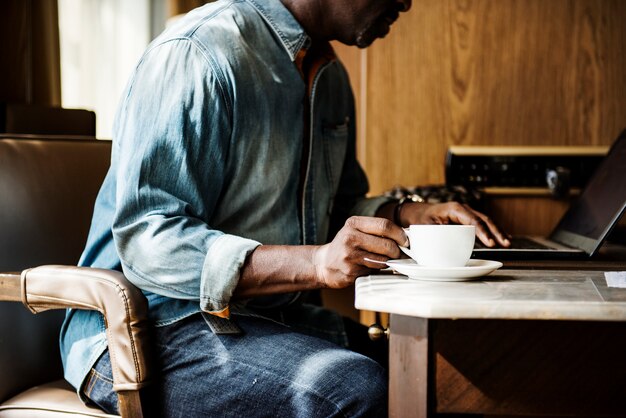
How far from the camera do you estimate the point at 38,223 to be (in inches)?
51.3

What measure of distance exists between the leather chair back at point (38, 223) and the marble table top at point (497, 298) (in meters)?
0.65

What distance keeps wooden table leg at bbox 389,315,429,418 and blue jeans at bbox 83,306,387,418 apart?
0.75ft

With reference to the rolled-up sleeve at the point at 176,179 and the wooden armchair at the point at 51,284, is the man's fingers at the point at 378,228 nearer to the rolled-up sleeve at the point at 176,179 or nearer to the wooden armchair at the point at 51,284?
the rolled-up sleeve at the point at 176,179

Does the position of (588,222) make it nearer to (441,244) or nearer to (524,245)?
(524,245)

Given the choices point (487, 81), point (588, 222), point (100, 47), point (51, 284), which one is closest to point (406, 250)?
point (51, 284)

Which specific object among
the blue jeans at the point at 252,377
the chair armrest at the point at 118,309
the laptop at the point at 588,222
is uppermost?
the laptop at the point at 588,222

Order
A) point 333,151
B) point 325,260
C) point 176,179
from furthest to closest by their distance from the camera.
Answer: point 333,151
point 176,179
point 325,260

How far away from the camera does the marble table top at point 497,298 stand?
689 mm

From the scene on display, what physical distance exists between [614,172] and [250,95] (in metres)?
0.71

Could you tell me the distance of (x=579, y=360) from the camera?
722mm

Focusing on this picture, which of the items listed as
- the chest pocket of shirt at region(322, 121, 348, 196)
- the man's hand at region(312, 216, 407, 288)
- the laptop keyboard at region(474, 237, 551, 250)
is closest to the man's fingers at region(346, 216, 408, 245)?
the man's hand at region(312, 216, 407, 288)

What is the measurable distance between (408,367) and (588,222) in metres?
0.79

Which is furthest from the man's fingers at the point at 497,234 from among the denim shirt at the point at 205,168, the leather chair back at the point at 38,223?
the leather chair back at the point at 38,223

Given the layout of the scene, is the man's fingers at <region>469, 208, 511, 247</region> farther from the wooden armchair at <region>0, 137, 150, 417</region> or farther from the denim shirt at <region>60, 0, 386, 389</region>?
the wooden armchair at <region>0, 137, 150, 417</region>
